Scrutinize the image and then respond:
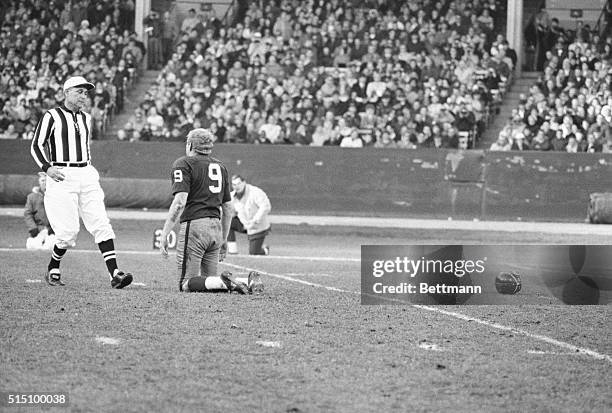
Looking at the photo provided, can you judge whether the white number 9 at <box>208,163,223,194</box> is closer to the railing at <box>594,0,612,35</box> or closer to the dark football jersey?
the dark football jersey

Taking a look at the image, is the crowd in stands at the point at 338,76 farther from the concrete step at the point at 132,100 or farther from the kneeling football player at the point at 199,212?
the kneeling football player at the point at 199,212

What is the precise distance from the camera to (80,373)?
675 cm

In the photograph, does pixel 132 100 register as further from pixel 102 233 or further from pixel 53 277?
pixel 102 233

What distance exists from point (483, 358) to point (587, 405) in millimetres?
1437

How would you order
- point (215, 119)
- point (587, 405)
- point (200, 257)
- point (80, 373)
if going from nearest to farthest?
point (587, 405) → point (80, 373) → point (200, 257) → point (215, 119)

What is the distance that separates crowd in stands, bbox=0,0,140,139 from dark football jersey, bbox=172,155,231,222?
60.1 feet

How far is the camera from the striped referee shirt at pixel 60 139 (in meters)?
11.2

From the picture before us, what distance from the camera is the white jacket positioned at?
19062mm

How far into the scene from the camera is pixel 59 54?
103 feet

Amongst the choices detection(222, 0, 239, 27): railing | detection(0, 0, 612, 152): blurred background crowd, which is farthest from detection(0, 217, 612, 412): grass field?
detection(222, 0, 239, 27): railing

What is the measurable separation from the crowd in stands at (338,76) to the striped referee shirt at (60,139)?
15.7 metres

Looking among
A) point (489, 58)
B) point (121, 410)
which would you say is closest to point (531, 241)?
point (489, 58)

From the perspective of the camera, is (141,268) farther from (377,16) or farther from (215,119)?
(377,16)

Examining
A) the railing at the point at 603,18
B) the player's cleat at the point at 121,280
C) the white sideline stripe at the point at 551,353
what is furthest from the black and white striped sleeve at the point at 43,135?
the railing at the point at 603,18
